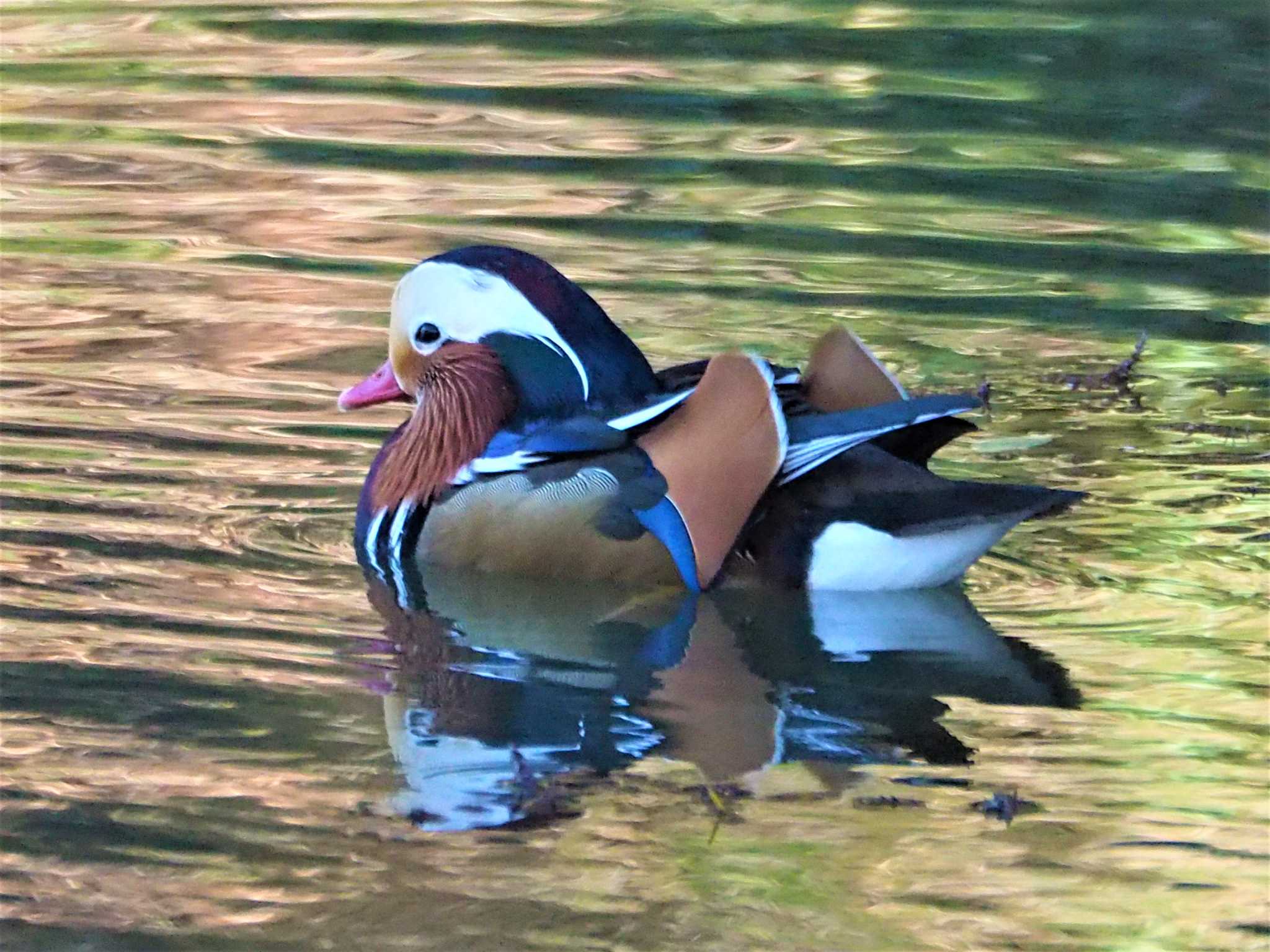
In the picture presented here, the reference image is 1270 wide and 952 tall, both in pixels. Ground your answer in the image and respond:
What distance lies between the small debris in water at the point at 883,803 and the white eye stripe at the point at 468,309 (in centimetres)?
184

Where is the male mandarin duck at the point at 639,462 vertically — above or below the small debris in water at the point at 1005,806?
above

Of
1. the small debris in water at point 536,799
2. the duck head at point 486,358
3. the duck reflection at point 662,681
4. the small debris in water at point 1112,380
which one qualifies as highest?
the duck head at point 486,358

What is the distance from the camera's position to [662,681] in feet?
17.5

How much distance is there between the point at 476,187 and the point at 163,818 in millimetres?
6094

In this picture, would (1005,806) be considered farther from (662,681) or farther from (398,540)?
(398,540)

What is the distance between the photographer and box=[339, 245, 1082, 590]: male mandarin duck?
5.63 meters

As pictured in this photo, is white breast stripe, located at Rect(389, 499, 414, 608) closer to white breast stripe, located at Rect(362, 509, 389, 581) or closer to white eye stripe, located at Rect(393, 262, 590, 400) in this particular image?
white breast stripe, located at Rect(362, 509, 389, 581)

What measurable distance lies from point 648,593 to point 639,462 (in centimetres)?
36

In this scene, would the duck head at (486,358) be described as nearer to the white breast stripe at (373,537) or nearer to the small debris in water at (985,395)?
the white breast stripe at (373,537)

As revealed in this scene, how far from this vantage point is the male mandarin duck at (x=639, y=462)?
18.5 feet

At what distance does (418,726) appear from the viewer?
4984 mm

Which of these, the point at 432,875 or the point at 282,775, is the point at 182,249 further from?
the point at 432,875

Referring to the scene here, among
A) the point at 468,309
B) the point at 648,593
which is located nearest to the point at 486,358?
the point at 468,309

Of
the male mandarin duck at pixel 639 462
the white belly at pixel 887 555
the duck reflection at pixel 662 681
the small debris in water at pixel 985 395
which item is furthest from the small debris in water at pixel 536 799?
the small debris in water at pixel 985 395
